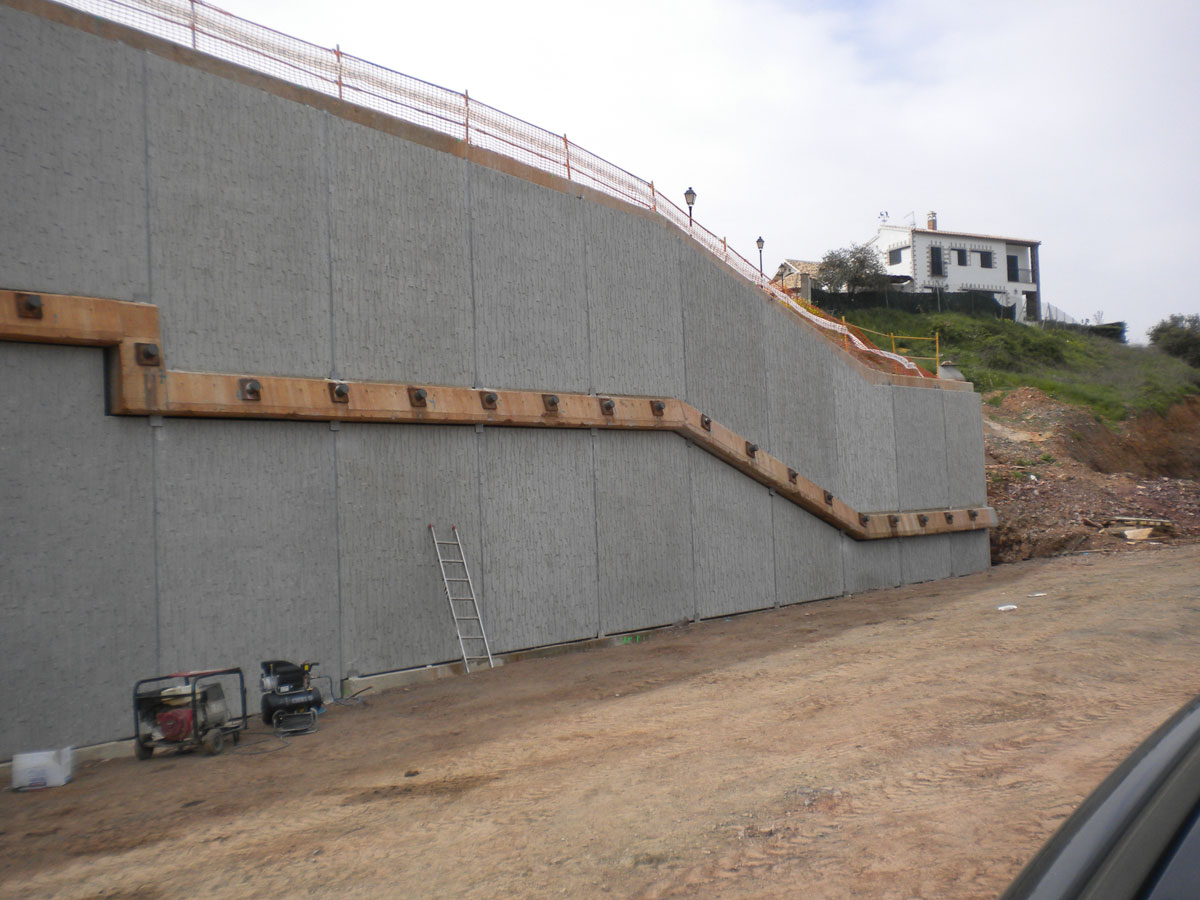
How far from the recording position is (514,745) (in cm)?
779

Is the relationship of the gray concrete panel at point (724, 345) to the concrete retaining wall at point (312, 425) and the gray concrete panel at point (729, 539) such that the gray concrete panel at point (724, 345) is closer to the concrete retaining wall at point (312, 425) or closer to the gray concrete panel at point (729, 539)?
the concrete retaining wall at point (312, 425)

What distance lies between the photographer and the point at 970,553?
22.5 metres

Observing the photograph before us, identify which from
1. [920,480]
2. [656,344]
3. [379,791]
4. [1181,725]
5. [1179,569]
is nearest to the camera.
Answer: [1181,725]

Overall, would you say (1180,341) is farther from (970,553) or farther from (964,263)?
(970,553)

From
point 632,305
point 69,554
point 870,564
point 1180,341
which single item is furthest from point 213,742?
point 1180,341

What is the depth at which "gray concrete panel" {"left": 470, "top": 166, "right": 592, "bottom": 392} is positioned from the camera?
39.9 feet

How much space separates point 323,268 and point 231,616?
3.97 metres

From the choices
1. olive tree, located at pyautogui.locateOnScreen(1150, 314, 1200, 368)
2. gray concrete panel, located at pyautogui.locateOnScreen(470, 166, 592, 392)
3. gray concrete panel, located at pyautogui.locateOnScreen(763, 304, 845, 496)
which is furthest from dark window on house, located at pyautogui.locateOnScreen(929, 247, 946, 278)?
gray concrete panel, located at pyautogui.locateOnScreen(470, 166, 592, 392)

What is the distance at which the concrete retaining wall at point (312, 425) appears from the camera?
26.7ft

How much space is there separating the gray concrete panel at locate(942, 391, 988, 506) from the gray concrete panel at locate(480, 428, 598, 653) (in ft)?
40.6

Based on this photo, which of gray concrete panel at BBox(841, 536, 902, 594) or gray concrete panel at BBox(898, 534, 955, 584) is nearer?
gray concrete panel at BBox(841, 536, 902, 594)

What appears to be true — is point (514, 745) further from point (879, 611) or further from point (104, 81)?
point (879, 611)

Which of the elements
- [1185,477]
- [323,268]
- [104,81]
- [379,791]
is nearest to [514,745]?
[379,791]

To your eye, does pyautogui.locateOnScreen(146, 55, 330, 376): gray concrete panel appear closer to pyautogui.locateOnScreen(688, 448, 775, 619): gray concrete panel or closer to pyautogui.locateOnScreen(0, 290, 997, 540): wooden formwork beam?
pyautogui.locateOnScreen(0, 290, 997, 540): wooden formwork beam
